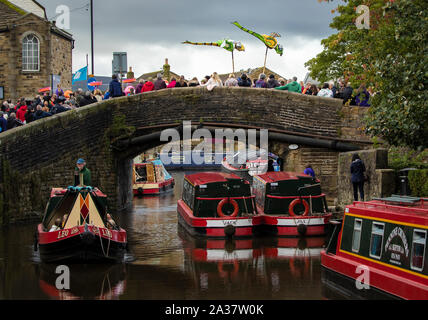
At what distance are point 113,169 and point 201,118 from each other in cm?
375

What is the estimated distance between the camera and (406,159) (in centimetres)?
1728

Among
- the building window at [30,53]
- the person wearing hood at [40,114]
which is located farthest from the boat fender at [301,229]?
the building window at [30,53]

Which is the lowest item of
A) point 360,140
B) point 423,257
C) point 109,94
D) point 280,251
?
point 280,251

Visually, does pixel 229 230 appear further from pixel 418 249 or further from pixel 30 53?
pixel 30 53

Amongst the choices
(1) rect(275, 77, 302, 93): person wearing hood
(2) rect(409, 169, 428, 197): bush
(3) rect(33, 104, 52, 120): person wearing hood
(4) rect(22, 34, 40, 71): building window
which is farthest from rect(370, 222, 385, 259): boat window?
(4) rect(22, 34, 40, 71): building window

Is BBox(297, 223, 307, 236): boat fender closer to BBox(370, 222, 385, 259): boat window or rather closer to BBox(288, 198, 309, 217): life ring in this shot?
BBox(288, 198, 309, 217): life ring

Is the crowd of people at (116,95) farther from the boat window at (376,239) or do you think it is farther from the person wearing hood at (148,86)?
the boat window at (376,239)

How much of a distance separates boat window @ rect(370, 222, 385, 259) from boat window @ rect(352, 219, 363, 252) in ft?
1.41

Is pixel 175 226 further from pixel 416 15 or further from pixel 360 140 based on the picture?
pixel 416 15

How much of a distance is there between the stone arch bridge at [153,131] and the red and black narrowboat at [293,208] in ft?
12.2

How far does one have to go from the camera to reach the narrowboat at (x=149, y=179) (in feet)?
101

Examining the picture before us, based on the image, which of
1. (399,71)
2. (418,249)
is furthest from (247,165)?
(418,249)
